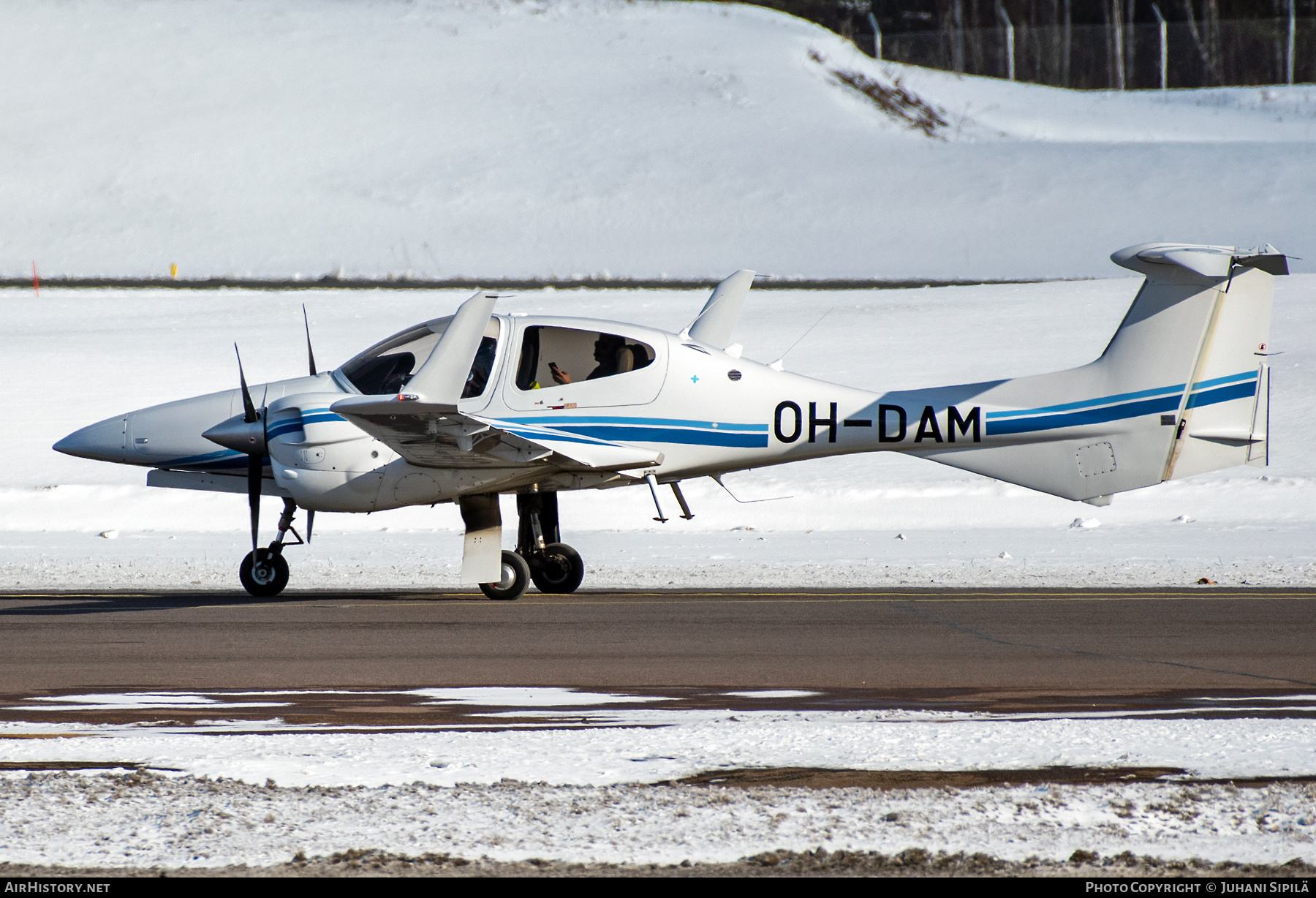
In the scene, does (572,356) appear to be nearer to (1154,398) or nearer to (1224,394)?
(1154,398)

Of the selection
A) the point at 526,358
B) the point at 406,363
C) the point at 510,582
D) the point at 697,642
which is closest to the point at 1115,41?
the point at 526,358

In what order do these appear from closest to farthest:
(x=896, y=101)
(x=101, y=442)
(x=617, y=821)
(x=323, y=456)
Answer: (x=617, y=821)
(x=323, y=456)
(x=101, y=442)
(x=896, y=101)

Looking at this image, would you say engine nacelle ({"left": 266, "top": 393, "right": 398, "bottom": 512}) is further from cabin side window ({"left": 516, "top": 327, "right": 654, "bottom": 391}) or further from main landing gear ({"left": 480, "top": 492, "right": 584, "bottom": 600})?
main landing gear ({"left": 480, "top": 492, "right": 584, "bottom": 600})

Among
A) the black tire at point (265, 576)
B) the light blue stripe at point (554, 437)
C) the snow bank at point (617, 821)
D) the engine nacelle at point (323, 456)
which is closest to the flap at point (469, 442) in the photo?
the light blue stripe at point (554, 437)

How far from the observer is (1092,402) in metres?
12.5

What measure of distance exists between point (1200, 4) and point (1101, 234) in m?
26.0

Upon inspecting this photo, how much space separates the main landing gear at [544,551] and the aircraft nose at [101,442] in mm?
3631

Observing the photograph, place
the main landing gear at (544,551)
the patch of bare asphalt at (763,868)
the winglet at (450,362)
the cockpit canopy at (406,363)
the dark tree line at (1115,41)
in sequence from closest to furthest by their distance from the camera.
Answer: the patch of bare asphalt at (763,868) → the winglet at (450,362) → the cockpit canopy at (406,363) → the main landing gear at (544,551) → the dark tree line at (1115,41)

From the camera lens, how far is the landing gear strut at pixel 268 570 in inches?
497

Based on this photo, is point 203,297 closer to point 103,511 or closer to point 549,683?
point 103,511

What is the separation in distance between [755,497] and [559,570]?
6.83 metres

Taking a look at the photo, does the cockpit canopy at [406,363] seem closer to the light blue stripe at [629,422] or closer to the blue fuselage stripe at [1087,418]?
the light blue stripe at [629,422]

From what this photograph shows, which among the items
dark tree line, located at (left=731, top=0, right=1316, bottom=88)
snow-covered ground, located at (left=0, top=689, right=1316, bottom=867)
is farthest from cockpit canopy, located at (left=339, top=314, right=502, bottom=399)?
dark tree line, located at (left=731, top=0, right=1316, bottom=88)
